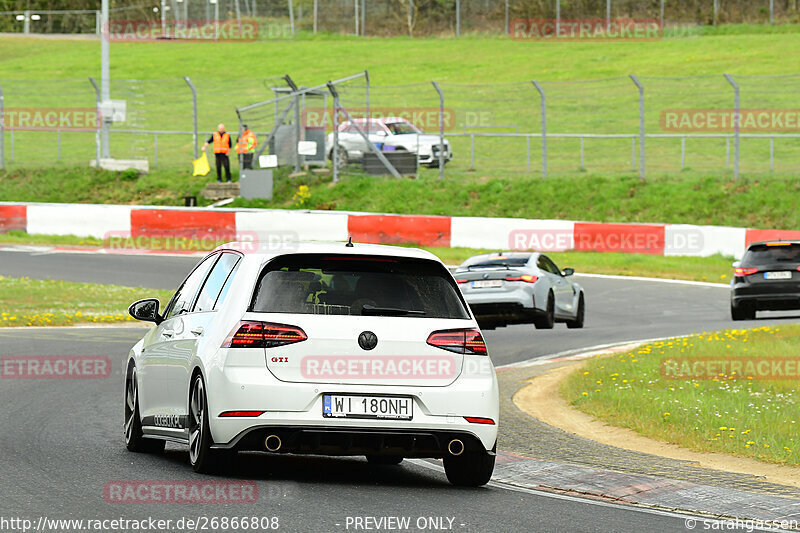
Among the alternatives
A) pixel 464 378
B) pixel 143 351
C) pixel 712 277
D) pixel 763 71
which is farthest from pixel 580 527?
pixel 763 71

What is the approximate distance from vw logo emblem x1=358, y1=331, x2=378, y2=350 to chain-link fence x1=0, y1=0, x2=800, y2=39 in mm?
58038

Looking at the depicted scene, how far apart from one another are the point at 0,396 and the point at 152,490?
5620mm

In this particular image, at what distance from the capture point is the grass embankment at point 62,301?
22094 mm

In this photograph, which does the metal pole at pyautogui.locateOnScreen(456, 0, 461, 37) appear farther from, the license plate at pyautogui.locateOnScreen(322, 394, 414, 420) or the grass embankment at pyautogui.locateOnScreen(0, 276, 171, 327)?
the license plate at pyautogui.locateOnScreen(322, 394, 414, 420)

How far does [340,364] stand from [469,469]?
126 centimetres

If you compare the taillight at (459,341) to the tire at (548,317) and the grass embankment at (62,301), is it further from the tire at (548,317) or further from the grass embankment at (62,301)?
the grass embankment at (62,301)

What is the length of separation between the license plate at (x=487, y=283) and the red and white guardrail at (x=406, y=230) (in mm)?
10478

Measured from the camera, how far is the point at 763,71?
178 feet

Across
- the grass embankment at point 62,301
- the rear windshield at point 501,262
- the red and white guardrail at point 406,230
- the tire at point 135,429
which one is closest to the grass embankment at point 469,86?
the red and white guardrail at point 406,230

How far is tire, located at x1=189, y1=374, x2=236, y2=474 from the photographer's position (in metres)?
8.36

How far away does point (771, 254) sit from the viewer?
23391 millimetres

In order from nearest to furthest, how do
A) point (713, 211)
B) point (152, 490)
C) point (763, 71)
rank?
point (152, 490), point (713, 211), point (763, 71)

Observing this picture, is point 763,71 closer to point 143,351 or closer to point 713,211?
point 713,211

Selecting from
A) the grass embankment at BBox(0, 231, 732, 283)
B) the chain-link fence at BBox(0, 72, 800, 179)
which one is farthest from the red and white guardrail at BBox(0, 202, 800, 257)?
the chain-link fence at BBox(0, 72, 800, 179)
